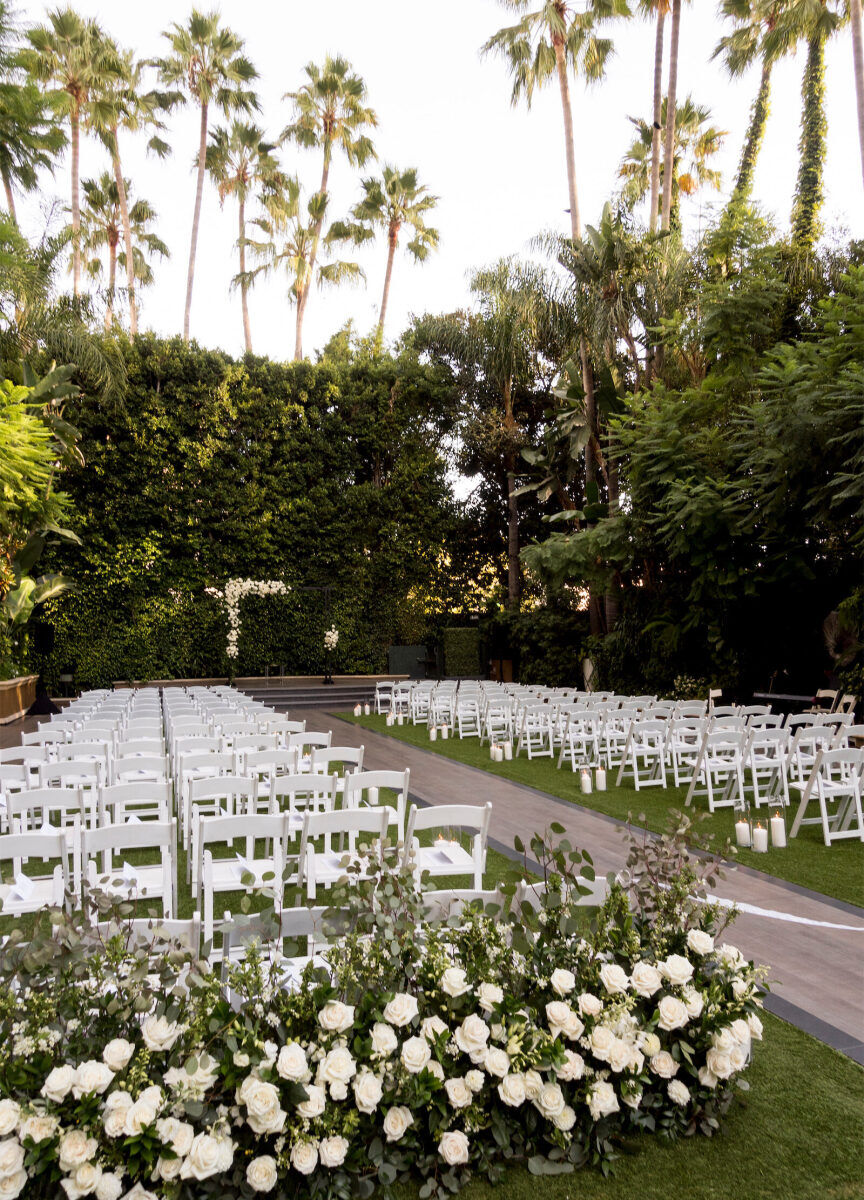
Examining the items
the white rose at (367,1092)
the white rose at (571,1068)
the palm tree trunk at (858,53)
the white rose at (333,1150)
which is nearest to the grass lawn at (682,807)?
the white rose at (571,1068)

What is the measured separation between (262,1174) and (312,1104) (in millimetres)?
221

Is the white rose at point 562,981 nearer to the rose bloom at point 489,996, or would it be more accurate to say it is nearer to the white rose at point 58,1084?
the rose bloom at point 489,996

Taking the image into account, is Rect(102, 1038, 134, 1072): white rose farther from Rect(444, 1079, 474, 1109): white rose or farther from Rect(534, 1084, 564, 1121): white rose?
Rect(534, 1084, 564, 1121): white rose

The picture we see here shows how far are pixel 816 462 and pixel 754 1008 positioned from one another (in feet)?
37.0

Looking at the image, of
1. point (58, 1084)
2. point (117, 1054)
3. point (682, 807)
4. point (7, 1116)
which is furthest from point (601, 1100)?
point (682, 807)

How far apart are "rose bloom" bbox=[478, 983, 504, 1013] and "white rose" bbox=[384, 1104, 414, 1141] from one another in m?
0.40

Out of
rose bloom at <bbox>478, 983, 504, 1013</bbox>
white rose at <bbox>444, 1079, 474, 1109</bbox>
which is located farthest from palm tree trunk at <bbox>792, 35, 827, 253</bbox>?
white rose at <bbox>444, 1079, 474, 1109</bbox>

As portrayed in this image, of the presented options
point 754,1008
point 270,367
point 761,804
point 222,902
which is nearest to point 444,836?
point 222,902

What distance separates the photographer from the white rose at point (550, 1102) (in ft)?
9.23

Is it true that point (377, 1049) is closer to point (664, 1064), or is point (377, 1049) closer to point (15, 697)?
point (664, 1064)

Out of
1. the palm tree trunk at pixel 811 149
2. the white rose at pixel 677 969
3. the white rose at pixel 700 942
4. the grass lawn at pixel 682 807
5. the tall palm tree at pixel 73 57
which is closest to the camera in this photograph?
the white rose at pixel 677 969

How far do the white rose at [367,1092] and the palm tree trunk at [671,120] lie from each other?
22.2 meters

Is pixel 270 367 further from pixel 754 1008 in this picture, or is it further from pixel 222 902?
pixel 754 1008

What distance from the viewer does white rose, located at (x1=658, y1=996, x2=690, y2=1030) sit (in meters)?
2.96
